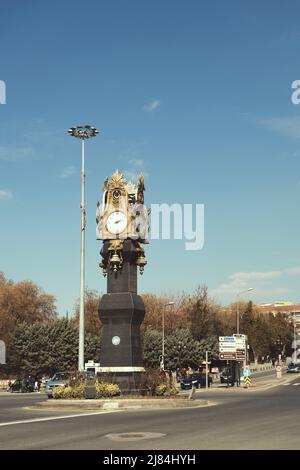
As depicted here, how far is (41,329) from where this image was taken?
72.0 meters

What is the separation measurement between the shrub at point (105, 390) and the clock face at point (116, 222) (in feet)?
25.1

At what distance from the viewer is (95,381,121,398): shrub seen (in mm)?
29045

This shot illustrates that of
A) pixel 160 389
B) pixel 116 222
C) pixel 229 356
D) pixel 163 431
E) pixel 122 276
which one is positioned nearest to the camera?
pixel 163 431

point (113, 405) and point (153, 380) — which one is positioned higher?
point (153, 380)

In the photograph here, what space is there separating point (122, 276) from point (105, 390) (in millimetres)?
5717

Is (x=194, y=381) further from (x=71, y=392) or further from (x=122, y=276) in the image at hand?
(x=71, y=392)

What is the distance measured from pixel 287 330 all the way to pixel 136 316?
123 m

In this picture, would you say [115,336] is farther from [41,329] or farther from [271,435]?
[41,329]

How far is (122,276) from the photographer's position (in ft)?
105

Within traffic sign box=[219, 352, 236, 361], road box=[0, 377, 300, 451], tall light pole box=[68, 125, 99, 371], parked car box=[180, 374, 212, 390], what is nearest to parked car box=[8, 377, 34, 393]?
parked car box=[180, 374, 212, 390]

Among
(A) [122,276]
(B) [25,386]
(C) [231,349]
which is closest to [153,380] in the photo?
(A) [122,276]

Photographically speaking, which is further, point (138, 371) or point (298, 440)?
point (138, 371)

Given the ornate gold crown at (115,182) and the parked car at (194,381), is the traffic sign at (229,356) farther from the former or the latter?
the ornate gold crown at (115,182)
